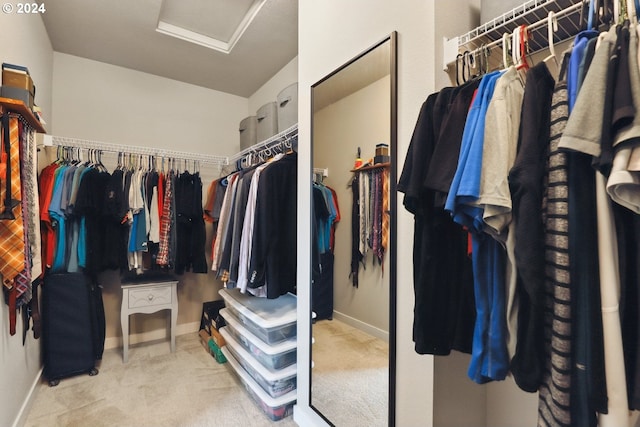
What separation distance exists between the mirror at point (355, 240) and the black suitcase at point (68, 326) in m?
1.87

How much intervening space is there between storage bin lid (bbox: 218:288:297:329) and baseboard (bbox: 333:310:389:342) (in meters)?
0.44

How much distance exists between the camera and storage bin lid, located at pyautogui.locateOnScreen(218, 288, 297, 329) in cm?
183

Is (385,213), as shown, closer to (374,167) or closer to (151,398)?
(374,167)

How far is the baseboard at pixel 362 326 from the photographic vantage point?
1239mm

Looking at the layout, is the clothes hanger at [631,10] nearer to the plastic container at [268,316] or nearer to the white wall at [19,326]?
the plastic container at [268,316]

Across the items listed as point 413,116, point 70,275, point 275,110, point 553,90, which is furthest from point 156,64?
point 553,90

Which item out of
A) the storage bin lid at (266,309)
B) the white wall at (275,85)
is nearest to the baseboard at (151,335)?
the storage bin lid at (266,309)

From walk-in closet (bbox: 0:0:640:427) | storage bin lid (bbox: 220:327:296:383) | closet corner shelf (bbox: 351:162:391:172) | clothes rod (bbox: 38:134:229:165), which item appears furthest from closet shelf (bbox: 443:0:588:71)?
clothes rod (bbox: 38:134:229:165)

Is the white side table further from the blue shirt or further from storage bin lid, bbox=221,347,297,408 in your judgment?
the blue shirt

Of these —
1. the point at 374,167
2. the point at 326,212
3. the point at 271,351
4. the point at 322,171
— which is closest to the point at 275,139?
the point at 322,171

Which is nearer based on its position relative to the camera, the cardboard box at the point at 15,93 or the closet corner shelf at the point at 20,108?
the closet corner shelf at the point at 20,108

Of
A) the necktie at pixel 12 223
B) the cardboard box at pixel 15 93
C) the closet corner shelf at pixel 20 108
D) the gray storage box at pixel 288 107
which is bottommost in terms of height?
the necktie at pixel 12 223

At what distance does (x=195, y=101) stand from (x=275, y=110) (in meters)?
1.30

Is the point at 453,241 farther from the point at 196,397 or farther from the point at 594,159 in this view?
the point at 196,397
